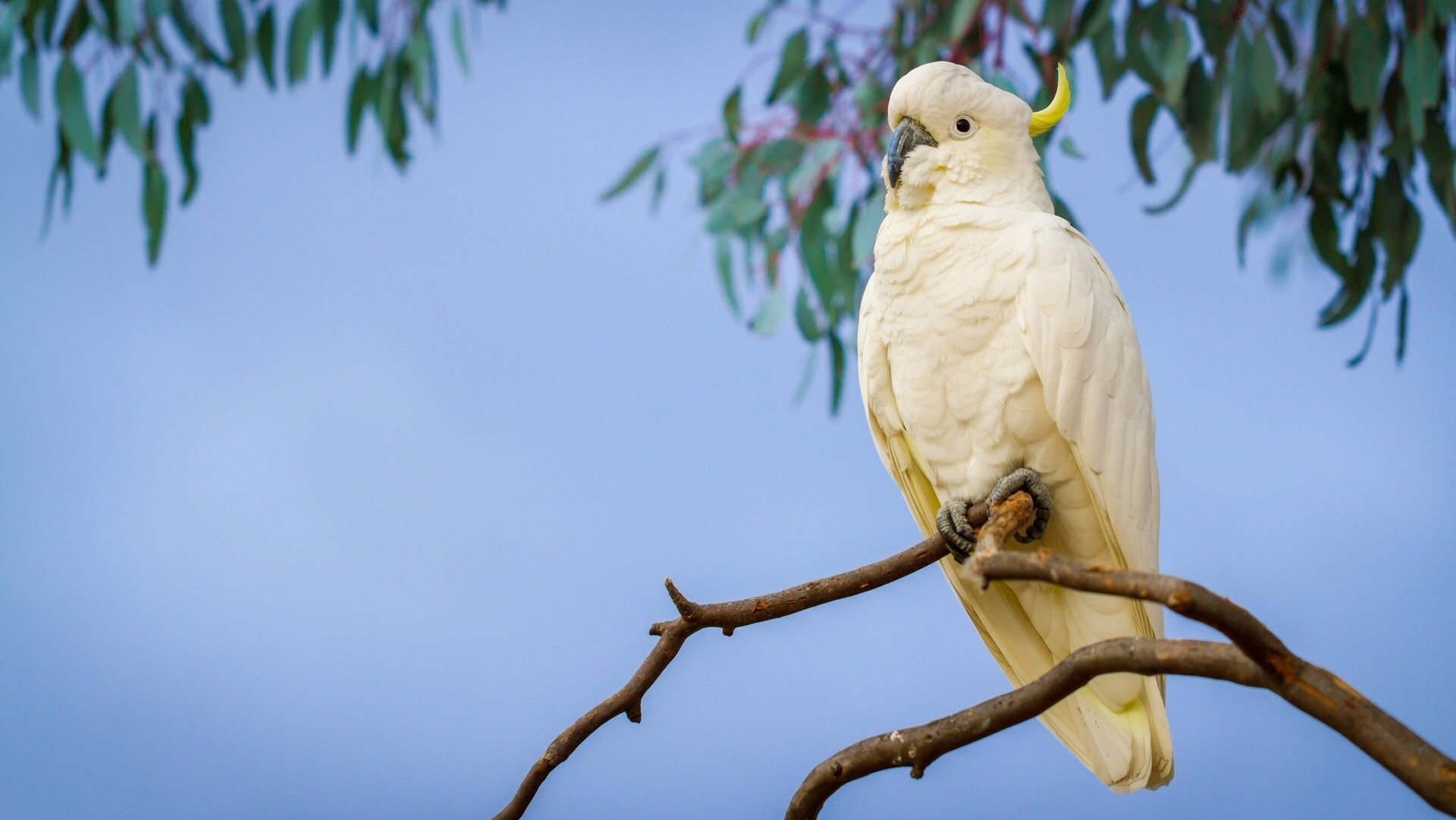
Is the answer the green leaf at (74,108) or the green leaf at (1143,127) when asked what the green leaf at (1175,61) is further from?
the green leaf at (74,108)

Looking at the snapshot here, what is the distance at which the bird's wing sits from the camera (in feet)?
4.62

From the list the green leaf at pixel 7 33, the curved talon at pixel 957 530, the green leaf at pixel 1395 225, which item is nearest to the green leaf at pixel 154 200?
the green leaf at pixel 7 33

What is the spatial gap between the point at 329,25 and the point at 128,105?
0.39m

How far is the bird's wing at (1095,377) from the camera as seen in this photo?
1.41m

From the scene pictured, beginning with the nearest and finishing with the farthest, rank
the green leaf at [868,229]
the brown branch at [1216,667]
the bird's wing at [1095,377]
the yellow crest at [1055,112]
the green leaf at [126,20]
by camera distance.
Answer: the brown branch at [1216,667] → the bird's wing at [1095,377] → the yellow crest at [1055,112] → the green leaf at [868,229] → the green leaf at [126,20]

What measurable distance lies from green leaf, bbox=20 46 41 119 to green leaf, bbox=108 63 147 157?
0.13 metres

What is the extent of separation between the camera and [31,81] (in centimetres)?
239

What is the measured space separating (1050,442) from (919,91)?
16.7 inches

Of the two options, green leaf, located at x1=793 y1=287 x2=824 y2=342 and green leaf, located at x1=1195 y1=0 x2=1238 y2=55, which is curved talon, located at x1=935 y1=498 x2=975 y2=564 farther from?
green leaf, located at x1=1195 y1=0 x2=1238 y2=55

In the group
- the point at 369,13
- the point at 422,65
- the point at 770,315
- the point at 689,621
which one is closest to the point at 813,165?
the point at 770,315

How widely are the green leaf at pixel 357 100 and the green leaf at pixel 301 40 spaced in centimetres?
10

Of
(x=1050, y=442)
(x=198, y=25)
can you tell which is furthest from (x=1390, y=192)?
(x=198, y=25)

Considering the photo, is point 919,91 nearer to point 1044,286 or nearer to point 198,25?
point 1044,286

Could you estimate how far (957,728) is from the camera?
1137 mm
